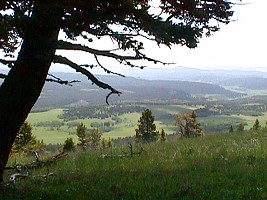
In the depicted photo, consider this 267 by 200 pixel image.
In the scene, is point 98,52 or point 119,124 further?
point 119,124

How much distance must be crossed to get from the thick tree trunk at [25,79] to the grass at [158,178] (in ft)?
4.16

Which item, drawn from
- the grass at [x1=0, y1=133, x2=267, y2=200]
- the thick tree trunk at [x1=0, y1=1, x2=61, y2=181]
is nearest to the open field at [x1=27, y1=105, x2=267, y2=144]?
the grass at [x1=0, y1=133, x2=267, y2=200]

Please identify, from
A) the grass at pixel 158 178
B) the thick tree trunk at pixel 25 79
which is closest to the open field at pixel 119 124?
the grass at pixel 158 178

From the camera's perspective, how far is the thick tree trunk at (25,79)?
293 inches

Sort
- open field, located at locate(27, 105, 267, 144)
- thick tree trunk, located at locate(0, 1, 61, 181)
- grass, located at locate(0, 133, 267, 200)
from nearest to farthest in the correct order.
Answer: grass, located at locate(0, 133, 267, 200)
thick tree trunk, located at locate(0, 1, 61, 181)
open field, located at locate(27, 105, 267, 144)

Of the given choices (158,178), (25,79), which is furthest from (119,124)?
(25,79)

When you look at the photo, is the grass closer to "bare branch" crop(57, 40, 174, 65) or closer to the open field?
"bare branch" crop(57, 40, 174, 65)

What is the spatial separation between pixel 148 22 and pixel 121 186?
300 centimetres

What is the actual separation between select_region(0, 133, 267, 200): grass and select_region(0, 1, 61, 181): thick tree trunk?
1268mm

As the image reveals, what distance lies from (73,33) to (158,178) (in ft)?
10.7

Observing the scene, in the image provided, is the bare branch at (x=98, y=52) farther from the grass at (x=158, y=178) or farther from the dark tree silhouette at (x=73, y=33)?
the grass at (x=158, y=178)

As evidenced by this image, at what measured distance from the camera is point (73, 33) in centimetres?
783

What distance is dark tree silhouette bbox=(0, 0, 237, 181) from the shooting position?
273 inches

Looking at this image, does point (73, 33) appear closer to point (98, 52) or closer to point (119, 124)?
point (98, 52)
